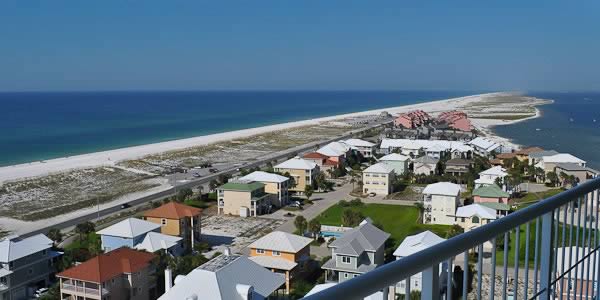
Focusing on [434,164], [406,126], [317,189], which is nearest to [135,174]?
[317,189]

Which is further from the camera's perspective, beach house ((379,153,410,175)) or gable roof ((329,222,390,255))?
beach house ((379,153,410,175))

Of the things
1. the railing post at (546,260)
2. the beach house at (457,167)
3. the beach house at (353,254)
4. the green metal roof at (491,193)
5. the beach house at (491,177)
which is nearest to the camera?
the railing post at (546,260)

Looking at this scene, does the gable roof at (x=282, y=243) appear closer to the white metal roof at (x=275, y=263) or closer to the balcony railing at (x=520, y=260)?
the white metal roof at (x=275, y=263)

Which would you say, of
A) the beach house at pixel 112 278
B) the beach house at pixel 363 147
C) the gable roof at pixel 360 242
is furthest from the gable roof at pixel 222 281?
the beach house at pixel 363 147

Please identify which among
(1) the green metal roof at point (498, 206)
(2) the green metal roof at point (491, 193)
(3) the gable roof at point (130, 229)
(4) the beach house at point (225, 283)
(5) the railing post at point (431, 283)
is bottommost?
(1) the green metal roof at point (498, 206)

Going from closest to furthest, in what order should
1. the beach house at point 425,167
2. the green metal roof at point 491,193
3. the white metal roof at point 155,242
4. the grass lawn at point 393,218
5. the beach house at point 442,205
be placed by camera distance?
1. the white metal roof at point 155,242
2. the grass lawn at point 393,218
3. the beach house at point 442,205
4. the green metal roof at point 491,193
5. the beach house at point 425,167

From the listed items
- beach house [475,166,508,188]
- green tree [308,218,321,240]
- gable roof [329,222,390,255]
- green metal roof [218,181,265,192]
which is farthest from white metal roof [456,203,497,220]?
green metal roof [218,181,265,192]

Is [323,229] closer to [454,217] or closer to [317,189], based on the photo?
[454,217]

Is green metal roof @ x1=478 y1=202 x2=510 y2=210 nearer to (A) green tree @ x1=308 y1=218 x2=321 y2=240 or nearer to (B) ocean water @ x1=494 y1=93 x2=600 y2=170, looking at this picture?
(A) green tree @ x1=308 y1=218 x2=321 y2=240
